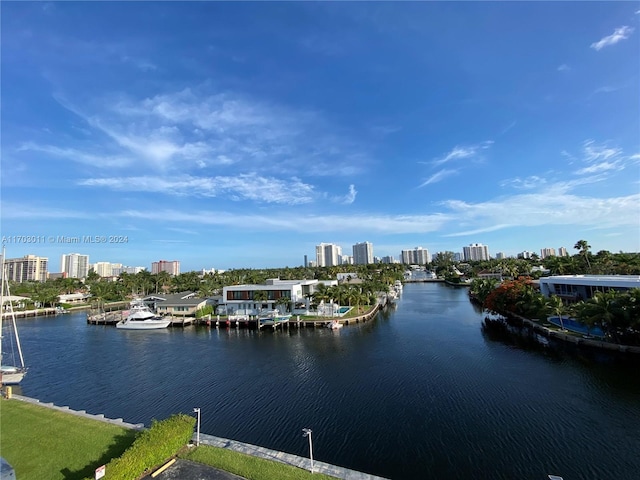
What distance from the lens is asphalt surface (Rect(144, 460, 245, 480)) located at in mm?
11320

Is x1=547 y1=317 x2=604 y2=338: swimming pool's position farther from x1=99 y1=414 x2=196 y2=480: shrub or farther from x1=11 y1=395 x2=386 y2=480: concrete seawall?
x1=99 y1=414 x2=196 y2=480: shrub

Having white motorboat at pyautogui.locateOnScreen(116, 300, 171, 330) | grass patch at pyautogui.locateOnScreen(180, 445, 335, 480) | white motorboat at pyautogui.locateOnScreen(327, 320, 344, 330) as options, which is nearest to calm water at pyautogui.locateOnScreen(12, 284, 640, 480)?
white motorboat at pyautogui.locateOnScreen(327, 320, 344, 330)

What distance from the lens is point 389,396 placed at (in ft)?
77.8

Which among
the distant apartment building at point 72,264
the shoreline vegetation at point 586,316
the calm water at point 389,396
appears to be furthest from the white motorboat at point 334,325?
the distant apartment building at point 72,264

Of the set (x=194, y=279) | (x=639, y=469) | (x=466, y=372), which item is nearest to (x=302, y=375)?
(x=466, y=372)

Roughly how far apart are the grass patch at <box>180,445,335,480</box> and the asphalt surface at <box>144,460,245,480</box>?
216mm

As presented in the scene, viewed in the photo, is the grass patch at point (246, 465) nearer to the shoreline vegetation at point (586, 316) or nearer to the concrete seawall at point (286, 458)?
the concrete seawall at point (286, 458)

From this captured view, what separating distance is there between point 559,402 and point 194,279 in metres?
106

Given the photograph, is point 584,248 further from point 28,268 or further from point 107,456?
point 28,268

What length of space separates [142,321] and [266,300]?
2231 cm

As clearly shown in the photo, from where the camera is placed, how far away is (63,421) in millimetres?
15945

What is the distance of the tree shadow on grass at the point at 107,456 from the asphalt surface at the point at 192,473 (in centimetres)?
236

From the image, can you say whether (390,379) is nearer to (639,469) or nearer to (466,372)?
(466,372)

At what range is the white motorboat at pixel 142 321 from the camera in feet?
183
